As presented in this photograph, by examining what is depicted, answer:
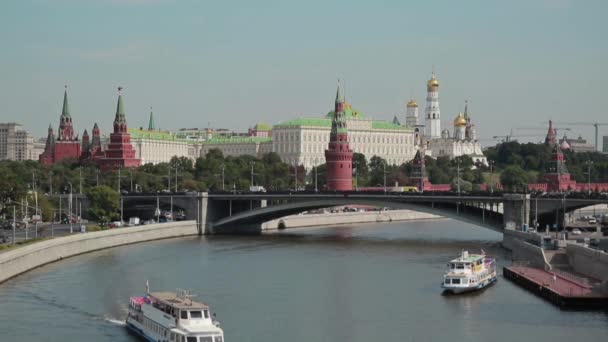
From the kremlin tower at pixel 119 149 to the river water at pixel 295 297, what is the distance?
218ft

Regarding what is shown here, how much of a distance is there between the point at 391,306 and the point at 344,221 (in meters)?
55.9

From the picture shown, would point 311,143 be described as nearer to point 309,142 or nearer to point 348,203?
point 309,142

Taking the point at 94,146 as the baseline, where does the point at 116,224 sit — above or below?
below

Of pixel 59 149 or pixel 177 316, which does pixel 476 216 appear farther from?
pixel 59 149

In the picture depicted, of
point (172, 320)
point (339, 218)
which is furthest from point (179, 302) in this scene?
point (339, 218)

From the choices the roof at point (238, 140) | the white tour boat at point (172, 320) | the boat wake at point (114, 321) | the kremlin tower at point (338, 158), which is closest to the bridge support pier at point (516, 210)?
the boat wake at point (114, 321)

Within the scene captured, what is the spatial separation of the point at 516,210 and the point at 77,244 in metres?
25.6

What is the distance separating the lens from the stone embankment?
53775 mm

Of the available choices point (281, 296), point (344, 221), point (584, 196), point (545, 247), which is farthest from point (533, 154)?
point (281, 296)

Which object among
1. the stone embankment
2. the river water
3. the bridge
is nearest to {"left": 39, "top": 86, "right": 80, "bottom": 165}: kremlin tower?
the bridge

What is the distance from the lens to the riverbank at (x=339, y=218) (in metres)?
94.5

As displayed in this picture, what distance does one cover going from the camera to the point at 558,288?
48000 millimetres

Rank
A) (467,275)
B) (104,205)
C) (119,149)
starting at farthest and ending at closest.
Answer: (119,149)
(104,205)
(467,275)

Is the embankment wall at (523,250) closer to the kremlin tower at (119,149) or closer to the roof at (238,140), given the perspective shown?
the kremlin tower at (119,149)
